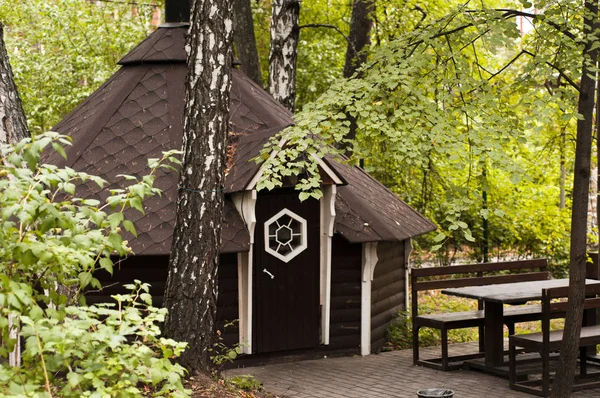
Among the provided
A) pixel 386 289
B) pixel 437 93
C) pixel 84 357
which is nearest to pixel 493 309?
pixel 437 93

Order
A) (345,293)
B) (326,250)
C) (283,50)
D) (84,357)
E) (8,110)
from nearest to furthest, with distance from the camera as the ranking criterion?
(84,357), (8,110), (326,250), (345,293), (283,50)

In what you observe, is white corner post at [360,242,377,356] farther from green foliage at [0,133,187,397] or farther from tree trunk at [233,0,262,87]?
green foliage at [0,133,187,397]

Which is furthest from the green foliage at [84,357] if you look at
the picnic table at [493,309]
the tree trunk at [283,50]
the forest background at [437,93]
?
the tree trunk at [283,50]

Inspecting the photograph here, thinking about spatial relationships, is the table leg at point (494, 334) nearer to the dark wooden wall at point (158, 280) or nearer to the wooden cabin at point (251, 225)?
the wooden cabin at point (251, 225)

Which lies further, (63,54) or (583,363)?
(63,54)

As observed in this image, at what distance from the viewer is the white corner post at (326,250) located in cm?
1134

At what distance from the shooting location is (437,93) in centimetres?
968

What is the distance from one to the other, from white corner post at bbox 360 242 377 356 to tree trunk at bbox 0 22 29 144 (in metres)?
5.49

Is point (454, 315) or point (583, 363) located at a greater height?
point (454, 315)

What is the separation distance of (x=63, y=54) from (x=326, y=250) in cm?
1382

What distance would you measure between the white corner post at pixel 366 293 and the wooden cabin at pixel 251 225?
0.5 inches

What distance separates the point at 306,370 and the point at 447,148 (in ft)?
11.9

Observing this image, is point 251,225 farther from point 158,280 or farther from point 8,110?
point 8,110

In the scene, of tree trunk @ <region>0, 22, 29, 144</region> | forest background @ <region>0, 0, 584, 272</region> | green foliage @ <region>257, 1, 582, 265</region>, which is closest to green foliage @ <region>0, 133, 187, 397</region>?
tree trunk @ <region>0, 22, 29, 144</region>
